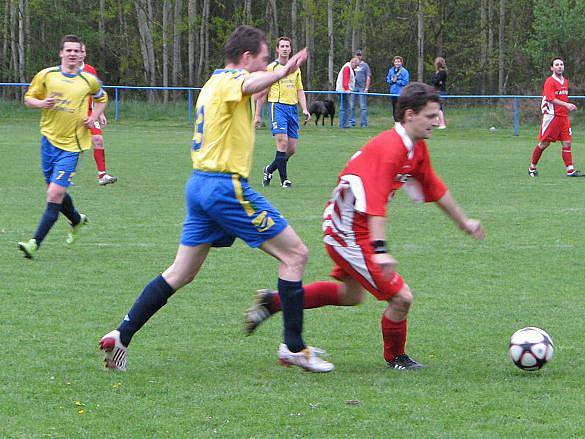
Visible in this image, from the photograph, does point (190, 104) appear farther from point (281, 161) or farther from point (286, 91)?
point (281, 161)

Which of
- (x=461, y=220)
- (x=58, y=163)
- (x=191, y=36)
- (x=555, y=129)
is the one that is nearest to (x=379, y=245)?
(x=461, y=220)

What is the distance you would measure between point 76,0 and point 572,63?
65.3 feet

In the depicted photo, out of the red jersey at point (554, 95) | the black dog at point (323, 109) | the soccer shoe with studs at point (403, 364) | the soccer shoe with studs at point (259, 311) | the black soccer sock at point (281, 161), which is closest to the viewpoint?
the soccer shoe with studs at point (403, 364)

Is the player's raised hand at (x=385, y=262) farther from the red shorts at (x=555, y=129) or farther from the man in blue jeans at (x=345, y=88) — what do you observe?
the man in blue jeans at (x=345, y=88)

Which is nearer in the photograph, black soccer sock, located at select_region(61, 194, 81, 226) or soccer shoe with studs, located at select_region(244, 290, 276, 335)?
soccer shoe with studs, located at select_region(244, 290, 276, 335)

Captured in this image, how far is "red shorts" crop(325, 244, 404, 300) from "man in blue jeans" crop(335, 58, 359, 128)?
23091 mm

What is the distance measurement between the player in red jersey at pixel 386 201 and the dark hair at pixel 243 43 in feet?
2.32

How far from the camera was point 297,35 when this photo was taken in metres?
44.5

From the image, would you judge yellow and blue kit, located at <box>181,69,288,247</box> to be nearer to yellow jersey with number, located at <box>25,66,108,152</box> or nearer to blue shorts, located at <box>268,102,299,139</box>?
yellow jersey with number, located at <box>25,66,108,152</box>

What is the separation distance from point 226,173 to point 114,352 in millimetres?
998

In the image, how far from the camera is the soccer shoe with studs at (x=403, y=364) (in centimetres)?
552

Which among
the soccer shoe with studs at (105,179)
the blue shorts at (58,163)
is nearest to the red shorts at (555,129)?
the soccer shoe with studs at (105,179)

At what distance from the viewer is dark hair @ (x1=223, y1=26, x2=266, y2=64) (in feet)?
17.7

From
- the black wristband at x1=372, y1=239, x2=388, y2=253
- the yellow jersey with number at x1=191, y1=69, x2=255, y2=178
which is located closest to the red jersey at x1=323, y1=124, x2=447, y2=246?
the black wristband at x1=372, y1=239, x2=388, y2=253
